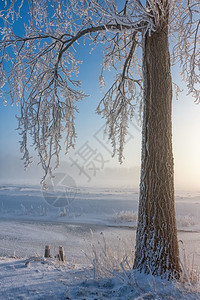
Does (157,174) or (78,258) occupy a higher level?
(157,174)

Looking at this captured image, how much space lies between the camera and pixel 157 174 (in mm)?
4020

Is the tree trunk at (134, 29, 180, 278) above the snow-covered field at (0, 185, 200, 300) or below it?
above

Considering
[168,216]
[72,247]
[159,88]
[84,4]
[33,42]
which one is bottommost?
[72,247]

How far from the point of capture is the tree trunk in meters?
3.90

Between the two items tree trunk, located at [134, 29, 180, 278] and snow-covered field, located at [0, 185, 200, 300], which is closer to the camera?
snow-covered field, located at [0, 185, 200, 300]

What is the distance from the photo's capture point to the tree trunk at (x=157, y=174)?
12.8 ft

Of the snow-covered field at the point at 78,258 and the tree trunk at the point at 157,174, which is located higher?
the tree trunk at the point at 157,174

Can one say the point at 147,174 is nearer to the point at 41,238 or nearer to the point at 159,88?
the point at 159,88

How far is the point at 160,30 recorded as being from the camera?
4.31m

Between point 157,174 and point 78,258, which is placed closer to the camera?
point 157,174

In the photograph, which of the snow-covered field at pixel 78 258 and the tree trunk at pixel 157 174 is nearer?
the snow-covered field at pixel 78 258

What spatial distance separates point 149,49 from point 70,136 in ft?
7.21

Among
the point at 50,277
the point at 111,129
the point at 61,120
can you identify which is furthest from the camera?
the point at 111,129

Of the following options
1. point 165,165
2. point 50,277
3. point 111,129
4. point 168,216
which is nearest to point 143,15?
point 165,165
